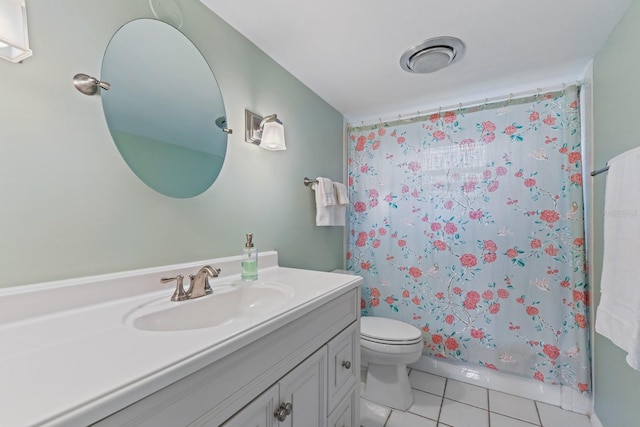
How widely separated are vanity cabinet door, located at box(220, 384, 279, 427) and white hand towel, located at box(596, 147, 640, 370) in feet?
3.62

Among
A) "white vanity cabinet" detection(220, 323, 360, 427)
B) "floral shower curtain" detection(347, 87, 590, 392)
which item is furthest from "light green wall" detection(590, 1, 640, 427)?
"white vanity cabinet" detection(220, 323, 360, 427)

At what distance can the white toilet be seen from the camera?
5.36 feet

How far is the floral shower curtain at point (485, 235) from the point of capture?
65.8 inches

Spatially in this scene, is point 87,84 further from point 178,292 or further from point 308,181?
point 308,181

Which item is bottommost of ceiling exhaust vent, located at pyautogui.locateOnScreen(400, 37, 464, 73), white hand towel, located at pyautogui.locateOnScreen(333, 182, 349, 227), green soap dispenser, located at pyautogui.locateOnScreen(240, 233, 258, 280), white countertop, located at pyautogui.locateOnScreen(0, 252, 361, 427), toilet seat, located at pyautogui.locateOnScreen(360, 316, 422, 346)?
toilet seat, located at pyautogui.locateOnScreen(360, 316, 422, 346)

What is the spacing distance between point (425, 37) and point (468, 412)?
6.91ft

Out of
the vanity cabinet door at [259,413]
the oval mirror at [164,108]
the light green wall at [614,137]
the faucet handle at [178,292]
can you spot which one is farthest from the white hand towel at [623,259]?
the oval mirror at [164,108]

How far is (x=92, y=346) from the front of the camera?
0.56 metres

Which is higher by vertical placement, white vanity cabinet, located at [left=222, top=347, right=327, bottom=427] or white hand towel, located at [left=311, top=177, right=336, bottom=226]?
white hand towel, located at [left=311, top=177, right=336, bottom=226]

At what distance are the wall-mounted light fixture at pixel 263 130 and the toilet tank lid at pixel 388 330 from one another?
1.27 m

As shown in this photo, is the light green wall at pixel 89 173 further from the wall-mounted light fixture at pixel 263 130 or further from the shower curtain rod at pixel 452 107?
the shower curtain rod at pixel 452 107

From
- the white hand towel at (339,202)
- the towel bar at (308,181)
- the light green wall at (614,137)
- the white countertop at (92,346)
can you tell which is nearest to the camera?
the white countertop at (92,346)

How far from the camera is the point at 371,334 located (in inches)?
67.4

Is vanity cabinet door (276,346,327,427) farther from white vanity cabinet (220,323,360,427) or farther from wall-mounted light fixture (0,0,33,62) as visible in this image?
wall-mounted light fixture (0,0,33,62)
